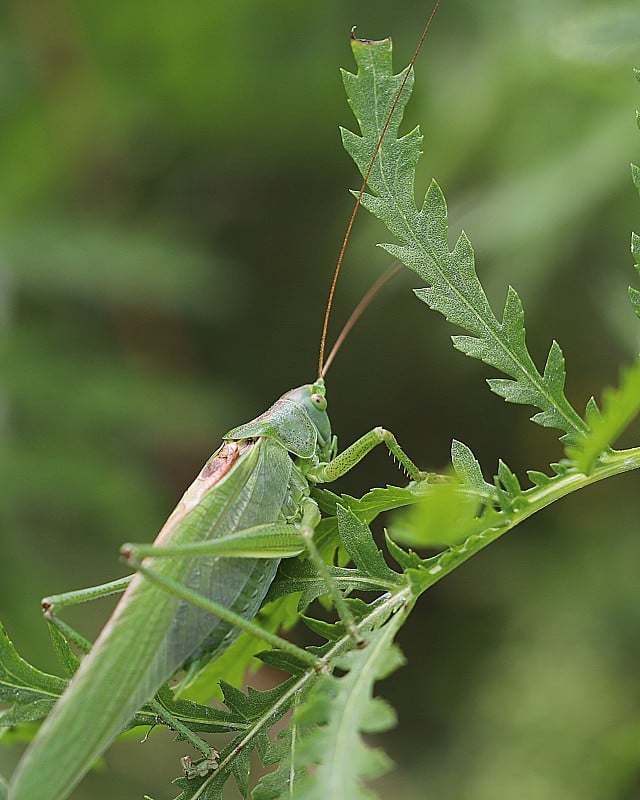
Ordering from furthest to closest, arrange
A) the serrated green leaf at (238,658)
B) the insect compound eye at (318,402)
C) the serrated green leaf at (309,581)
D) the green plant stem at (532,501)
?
the insect compound eye at (318,402)
the serrated green leaf at (238,658)
the serrated green leaf at (309,581)
the green plant stem at (532,501)

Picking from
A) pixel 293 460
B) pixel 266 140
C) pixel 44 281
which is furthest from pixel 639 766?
pixel 266 140

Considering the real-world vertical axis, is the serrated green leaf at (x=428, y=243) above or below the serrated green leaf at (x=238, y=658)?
above

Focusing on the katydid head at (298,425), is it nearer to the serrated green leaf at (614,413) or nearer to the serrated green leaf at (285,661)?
the serrated green leaf at (285,661)

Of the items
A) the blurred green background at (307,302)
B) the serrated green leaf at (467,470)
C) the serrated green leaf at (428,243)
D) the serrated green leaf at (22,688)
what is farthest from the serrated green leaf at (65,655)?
the blurred green background at (307,302)

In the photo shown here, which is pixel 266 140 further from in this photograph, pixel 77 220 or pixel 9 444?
pixel 9 444

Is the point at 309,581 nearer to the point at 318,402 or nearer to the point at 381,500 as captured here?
the point at 381,500

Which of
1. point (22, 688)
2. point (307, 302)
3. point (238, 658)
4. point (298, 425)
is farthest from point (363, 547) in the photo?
point (307, 302)
